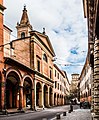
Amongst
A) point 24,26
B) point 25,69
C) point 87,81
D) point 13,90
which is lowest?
point 13,90

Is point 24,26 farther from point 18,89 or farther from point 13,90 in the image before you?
point 18,89

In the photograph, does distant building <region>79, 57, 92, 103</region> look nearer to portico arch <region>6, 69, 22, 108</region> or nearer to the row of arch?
the row of arch

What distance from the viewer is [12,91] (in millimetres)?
37031

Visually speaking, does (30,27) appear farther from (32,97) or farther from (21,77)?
(21,77)

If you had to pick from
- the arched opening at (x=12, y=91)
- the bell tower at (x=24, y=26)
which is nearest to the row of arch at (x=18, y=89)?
the arched opening at (x=12, y=91)

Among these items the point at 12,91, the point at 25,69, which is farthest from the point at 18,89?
the point at 12,91

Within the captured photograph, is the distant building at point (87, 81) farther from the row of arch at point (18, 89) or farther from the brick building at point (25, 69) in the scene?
the row of arch at point (18, 89)

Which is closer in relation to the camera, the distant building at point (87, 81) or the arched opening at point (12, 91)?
the arched opening at point (12, 91)

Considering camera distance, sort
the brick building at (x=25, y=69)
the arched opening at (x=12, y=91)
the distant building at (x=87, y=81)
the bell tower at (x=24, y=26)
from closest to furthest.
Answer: the brick building at (x=25, y=69)
the arched opening at (x=12, y=91)
the distant building at (x=87, y=81)
the bell tower at (x=24, y=26)

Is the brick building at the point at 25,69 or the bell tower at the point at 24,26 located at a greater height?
the bell tower at the point at 24,26

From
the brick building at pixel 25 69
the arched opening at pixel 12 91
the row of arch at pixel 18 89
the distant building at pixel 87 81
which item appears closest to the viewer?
the brick building at pixel 25 69

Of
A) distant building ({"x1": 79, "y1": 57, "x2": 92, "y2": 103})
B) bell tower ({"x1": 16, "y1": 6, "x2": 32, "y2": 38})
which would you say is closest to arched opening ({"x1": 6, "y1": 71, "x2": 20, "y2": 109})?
distant building ({"x1": 79, "y1": 57, "x2": 92, "y2": 103})

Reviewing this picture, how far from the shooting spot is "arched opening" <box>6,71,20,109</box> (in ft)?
110

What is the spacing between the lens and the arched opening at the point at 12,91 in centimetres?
3360
